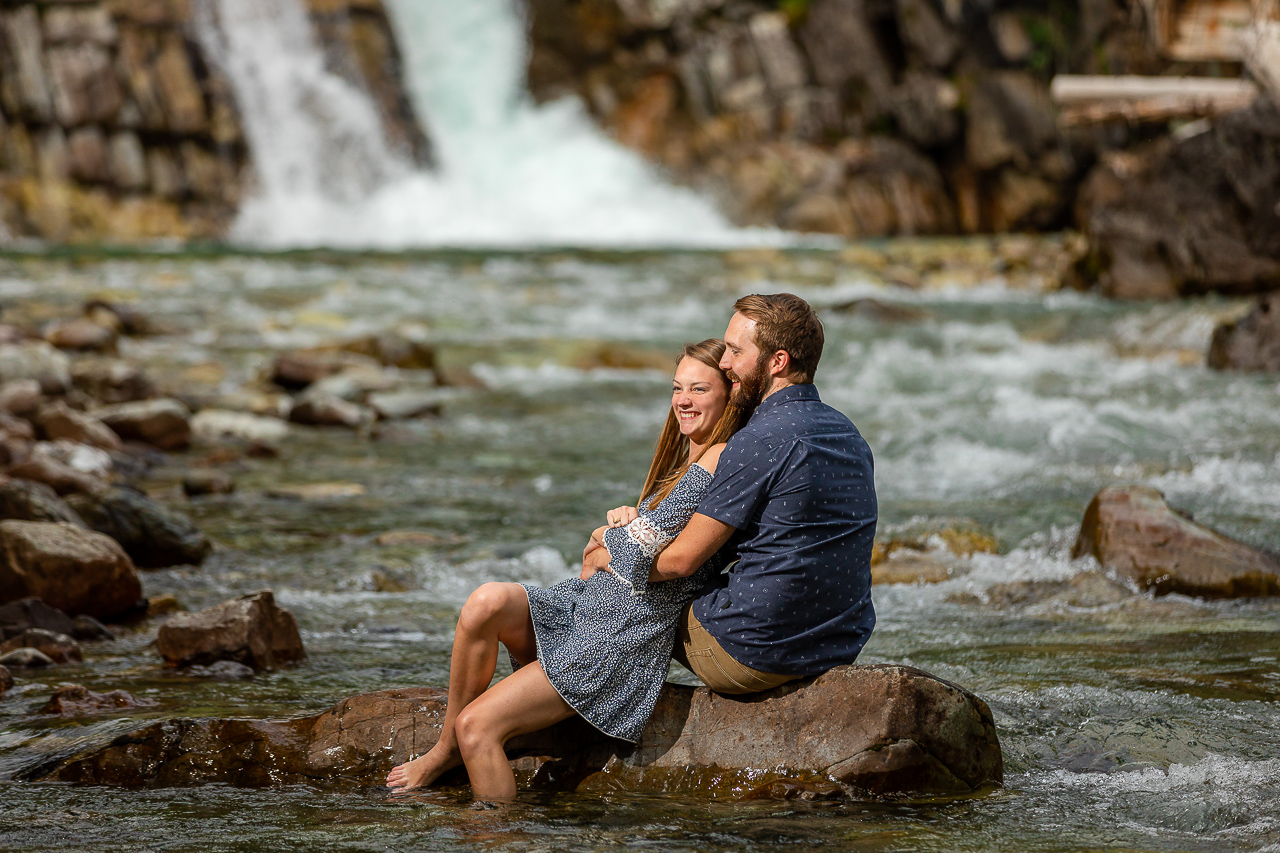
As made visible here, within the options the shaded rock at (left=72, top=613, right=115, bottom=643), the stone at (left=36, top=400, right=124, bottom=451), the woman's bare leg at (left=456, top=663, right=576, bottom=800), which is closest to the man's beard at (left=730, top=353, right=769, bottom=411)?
the woman's bare leg at (left=456, top=663, right=576, bottom=800)

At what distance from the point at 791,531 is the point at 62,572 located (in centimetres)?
379

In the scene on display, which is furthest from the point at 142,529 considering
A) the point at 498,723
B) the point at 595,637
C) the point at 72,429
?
the point at 595,637

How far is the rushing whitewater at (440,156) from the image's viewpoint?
112 ft

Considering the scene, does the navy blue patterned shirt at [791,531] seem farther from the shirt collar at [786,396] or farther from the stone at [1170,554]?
the stone at [1170,554]

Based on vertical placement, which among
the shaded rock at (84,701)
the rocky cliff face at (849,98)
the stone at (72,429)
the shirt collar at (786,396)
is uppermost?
the rocky cliff face at (849,98)

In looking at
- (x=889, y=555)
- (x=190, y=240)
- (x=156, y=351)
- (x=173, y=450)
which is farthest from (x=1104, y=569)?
(x=190, y=240)

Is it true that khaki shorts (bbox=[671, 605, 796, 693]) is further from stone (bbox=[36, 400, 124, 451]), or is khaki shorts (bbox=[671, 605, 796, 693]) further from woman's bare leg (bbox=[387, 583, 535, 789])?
stone (bbox=[36, 400, 124, 451])

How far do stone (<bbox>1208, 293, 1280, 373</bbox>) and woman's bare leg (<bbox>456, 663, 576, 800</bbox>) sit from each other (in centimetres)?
1097

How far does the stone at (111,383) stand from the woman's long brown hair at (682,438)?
9.16m

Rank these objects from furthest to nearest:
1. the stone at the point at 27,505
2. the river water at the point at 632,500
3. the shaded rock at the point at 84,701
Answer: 1. the stone at the point at 27,505
2. the shaded rock at the point at 84,701
3. the river water at the point at 632,500

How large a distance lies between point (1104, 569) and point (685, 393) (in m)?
3.51

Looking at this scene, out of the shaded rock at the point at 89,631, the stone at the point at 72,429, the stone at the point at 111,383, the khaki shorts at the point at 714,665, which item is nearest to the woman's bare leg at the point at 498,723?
the khaki shorts at the point at 714,665

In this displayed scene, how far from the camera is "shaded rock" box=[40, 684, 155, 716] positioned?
4.47m

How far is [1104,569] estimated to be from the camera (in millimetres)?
6418
